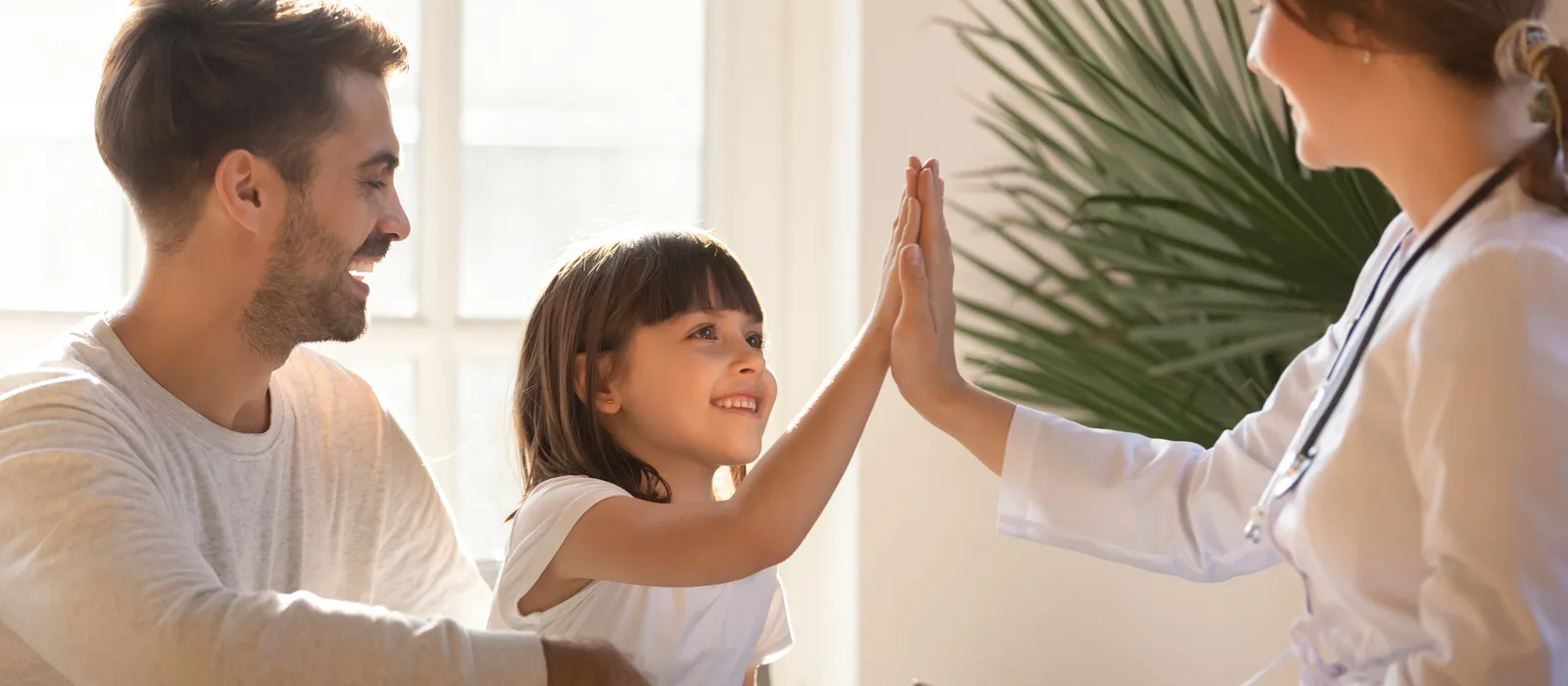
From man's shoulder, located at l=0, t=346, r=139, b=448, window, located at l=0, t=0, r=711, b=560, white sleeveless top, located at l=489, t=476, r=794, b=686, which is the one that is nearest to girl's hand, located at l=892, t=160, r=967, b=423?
white sleeveless top, located at l=489, t=476, r=794, b=686

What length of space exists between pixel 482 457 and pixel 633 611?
39.6 inches

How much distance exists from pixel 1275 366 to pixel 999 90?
0.66 m

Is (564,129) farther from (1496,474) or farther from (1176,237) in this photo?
(1496,474)

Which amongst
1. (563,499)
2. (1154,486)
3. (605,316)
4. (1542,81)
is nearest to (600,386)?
(605,316)

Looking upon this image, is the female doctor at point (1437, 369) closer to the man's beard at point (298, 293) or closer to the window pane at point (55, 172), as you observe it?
the man's beard at point (298, 293)

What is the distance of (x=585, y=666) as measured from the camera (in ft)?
4.07

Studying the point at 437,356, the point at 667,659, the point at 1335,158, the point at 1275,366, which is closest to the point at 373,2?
the point at 437,356

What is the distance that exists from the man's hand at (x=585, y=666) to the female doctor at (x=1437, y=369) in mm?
559

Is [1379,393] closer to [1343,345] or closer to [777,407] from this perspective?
[1343,345]

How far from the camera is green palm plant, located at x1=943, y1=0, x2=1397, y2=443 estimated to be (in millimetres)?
1604

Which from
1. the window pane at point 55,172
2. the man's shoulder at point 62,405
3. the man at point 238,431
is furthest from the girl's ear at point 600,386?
the window pane at point 55,172

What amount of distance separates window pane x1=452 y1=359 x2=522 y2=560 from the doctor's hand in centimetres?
111

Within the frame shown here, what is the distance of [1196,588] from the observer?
2.10 meters

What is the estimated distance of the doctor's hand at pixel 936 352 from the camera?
1.51 m
